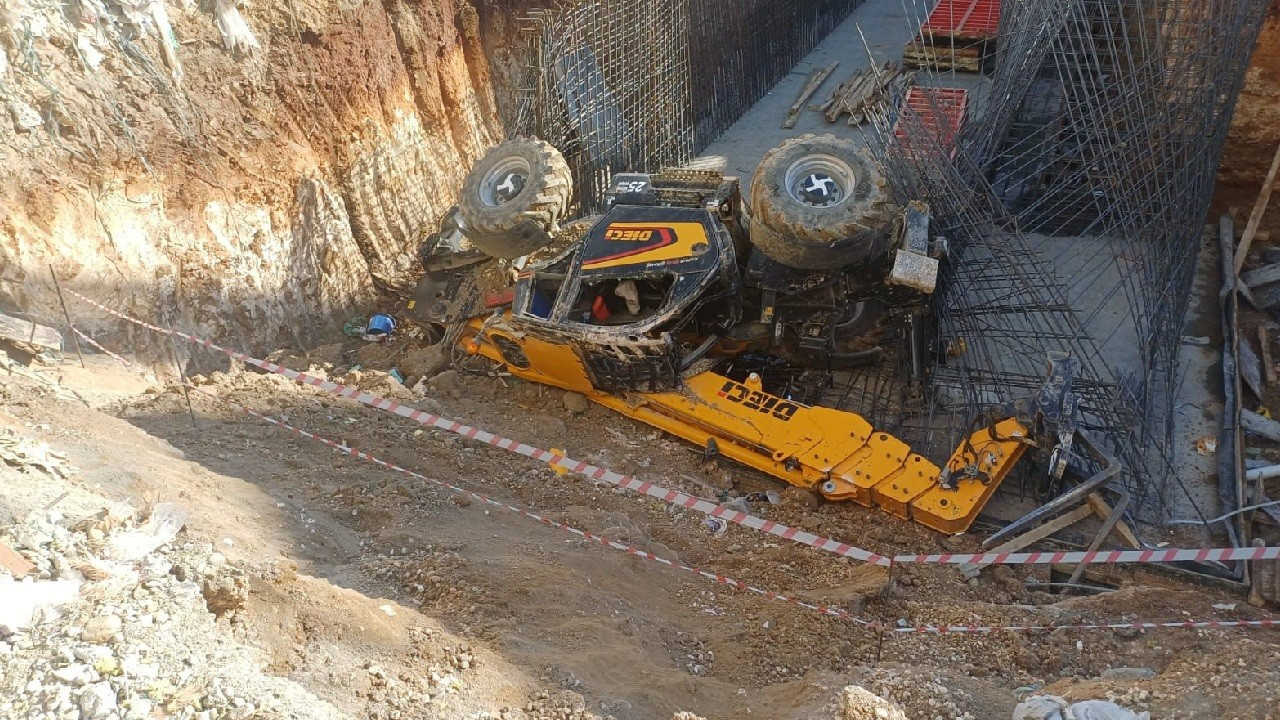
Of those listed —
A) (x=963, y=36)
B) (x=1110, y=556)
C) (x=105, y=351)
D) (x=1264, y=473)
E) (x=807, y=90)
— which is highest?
(x=963, y=36)

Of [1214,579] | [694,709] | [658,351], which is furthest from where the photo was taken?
[658,351]

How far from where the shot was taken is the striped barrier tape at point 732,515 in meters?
6.03

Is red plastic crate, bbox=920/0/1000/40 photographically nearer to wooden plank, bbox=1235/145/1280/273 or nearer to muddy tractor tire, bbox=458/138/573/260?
wooden plank, bbox=1235/145/1280/273

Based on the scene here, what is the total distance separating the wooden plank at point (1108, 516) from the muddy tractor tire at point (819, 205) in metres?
2.33

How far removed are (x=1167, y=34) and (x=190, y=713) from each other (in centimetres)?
888

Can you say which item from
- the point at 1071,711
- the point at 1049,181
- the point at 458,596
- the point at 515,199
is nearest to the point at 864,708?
the point at 1071,711

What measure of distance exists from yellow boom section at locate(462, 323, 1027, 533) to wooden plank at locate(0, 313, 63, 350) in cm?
330

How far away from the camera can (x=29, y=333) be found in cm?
700

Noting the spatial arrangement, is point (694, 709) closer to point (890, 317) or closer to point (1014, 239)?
point (890, 317)

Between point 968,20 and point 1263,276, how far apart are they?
668 centimetres

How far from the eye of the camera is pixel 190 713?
382 cm

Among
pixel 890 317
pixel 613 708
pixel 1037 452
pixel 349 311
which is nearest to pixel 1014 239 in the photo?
pixel 890 317

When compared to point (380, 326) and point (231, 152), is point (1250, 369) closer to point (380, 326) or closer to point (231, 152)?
point (380, 326)

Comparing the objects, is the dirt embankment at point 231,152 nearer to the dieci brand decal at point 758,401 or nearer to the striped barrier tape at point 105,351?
the striped barrier tape at point 105,351
